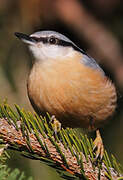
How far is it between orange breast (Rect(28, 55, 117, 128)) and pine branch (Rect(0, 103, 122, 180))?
668mm

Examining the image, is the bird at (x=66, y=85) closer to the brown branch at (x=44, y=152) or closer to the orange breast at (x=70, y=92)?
the orange breast at (x=70, y=92)

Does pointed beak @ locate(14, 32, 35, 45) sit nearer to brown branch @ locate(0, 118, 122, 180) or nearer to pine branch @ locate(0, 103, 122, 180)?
pine branch @ locate(0, 103, 122, 180)

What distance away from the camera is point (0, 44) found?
3256 millimetres

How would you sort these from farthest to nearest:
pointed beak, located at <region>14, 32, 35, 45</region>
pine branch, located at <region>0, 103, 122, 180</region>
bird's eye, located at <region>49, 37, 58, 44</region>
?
1. bird's eye, located at <region>49, 37, 58, 44</region>
2. pointed beak, located at <region>14, 32, 35, 45</region>
3. pine branch, located at <region>0, 103, 122, 180</region>

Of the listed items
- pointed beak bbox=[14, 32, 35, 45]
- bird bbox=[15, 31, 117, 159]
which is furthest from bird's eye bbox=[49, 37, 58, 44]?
pointed beak bbox=[14, 32, 35, 45]

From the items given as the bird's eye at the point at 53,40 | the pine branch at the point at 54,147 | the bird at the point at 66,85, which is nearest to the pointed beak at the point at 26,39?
the bird at the point at 66,85

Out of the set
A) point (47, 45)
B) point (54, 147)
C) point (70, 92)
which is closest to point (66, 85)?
point (70, 92)

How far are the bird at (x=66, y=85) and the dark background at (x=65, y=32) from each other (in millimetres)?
337

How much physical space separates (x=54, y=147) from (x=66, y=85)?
2.75ft

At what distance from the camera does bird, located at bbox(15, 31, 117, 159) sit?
8.71 feet

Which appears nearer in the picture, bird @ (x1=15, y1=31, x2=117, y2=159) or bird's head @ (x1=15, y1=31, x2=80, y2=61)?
bird @ (x1=15, y1=31, x2=117, y2=159)

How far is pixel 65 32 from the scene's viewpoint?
13.9 feet

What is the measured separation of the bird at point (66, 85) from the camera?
266 centimetres

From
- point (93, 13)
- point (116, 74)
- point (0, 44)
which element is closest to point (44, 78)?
point (0, 44)
